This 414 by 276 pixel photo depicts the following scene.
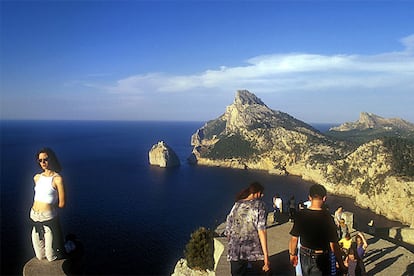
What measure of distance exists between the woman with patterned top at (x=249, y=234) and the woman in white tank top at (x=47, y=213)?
2755 millimetres

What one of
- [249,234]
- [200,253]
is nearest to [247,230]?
[249,234]

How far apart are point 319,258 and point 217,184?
9027 centimetres

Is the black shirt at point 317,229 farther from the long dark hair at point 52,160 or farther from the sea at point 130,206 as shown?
the sea at point 130,206

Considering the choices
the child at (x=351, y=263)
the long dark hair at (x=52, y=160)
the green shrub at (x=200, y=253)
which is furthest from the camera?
the green shrub at (x=200, y=253)

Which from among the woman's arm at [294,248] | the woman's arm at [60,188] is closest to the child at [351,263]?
the woman's arm at [294,248]

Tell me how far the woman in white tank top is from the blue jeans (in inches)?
149

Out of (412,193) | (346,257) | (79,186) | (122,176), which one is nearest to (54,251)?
(346,257)

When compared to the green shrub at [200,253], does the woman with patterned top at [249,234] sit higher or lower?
higher

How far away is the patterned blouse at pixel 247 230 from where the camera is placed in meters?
5.90

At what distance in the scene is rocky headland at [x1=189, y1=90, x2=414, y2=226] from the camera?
72.6 m

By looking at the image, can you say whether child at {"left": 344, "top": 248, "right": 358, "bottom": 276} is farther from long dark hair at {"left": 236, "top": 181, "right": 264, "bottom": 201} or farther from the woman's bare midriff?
the woman's bare midriff

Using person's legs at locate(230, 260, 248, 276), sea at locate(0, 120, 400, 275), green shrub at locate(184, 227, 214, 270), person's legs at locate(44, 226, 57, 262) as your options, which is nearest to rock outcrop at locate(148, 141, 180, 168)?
sea at locate(0, 120, 400, 275)

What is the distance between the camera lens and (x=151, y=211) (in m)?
67.1

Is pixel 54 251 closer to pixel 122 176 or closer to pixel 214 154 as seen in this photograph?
pixel 122 176
